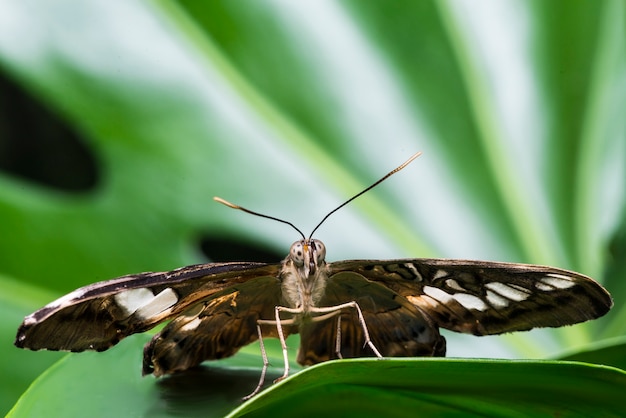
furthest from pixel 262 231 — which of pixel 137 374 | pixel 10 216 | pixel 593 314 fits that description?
pixel 593 314

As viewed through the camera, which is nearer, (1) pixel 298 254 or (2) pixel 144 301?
(2) pixel 144 301

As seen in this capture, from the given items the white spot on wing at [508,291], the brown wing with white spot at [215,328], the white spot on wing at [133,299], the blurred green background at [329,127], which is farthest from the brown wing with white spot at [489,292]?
the blurred green background at [329,127]

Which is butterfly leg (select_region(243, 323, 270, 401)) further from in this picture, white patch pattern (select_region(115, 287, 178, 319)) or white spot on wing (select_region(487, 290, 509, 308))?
white spot on wing (select_region(487, 290, 509, 308))

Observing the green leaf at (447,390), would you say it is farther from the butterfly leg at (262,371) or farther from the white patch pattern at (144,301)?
the white patch pattern at (144,301)

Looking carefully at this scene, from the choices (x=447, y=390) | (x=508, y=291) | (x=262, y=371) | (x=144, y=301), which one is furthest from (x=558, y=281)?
(x=144, y=301)

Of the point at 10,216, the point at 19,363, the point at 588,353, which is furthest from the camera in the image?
the point at 10,216

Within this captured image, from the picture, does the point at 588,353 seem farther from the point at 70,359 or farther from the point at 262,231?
the point at 262,231

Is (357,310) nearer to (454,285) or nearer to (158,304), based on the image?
(454,285)

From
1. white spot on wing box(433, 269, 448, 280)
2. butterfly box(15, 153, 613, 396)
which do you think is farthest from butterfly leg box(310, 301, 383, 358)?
white spot on wing box(433, 269, 448, 280)
